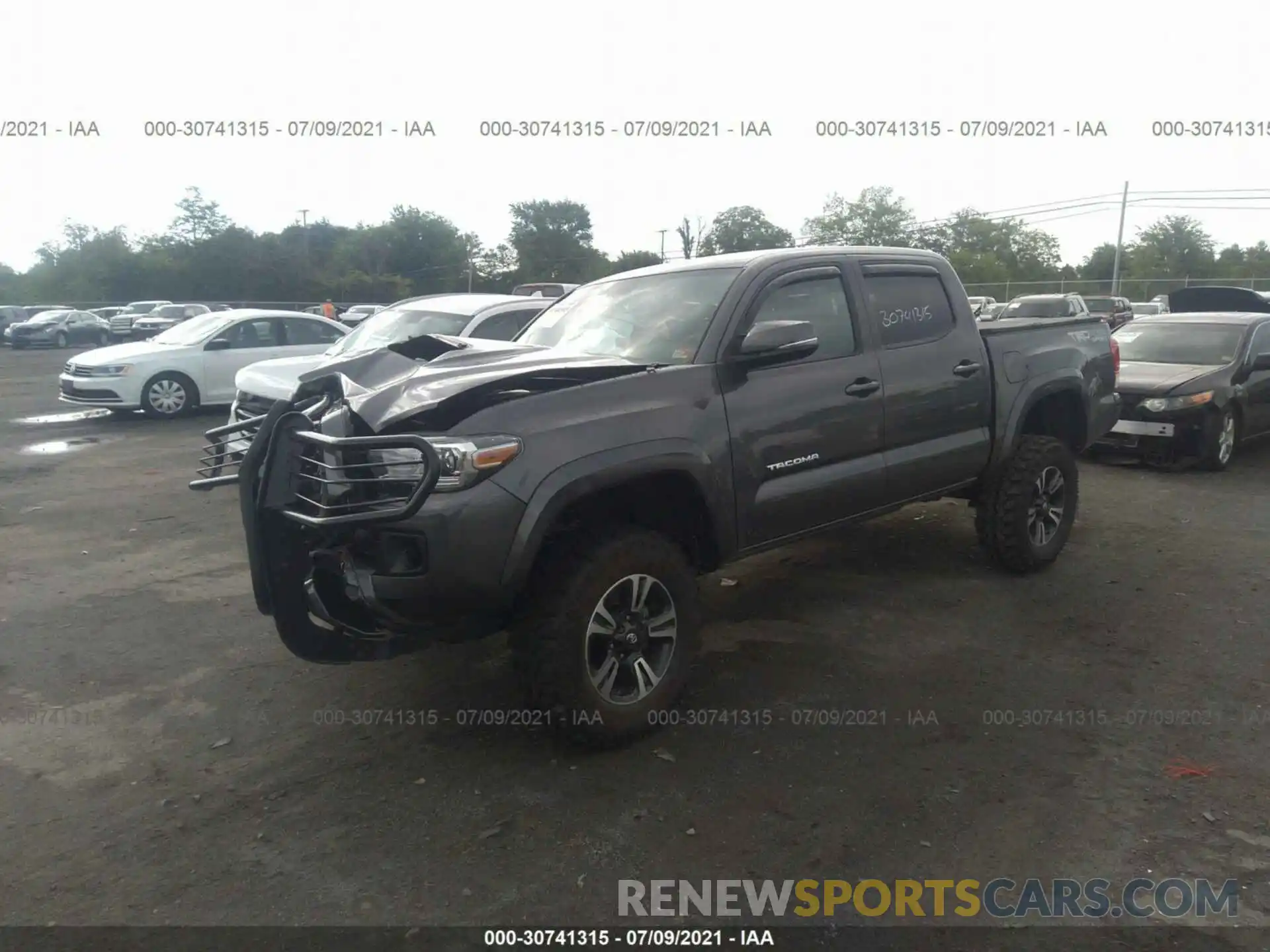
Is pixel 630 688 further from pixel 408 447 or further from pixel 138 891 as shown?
pixel 138 891

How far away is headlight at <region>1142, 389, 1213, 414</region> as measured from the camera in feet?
29.9

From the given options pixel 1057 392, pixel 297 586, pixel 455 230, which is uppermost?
pixel 455 230

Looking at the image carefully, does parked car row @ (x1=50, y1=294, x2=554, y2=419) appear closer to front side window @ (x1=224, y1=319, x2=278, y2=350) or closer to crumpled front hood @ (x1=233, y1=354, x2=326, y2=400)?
front side window @ (x1=224, y1=319, x2=278, y2=350)

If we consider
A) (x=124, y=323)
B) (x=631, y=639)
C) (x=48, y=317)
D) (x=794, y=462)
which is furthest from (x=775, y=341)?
(x=124, y=323)

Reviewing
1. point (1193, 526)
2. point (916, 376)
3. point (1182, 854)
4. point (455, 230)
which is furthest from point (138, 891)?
point (455, 230)

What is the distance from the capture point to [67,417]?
13.7 meters

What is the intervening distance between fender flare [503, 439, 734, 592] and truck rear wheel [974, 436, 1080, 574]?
2.43m

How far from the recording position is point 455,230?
7094 centimetres

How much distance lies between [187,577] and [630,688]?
3.67 metres

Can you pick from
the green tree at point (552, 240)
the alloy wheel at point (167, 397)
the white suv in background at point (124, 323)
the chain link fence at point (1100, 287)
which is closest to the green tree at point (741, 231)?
the chain link fence at point (1100, 287)

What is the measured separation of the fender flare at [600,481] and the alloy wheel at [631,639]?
1.27 ft

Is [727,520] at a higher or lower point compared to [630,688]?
higher

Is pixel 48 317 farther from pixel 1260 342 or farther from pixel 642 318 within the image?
pixel 1260 342

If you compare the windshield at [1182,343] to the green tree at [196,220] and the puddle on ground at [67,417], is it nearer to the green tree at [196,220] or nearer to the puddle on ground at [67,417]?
the puddle on ground at [67,417]
